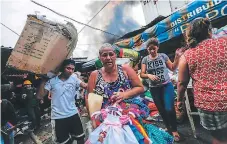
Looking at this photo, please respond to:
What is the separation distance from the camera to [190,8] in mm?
5520

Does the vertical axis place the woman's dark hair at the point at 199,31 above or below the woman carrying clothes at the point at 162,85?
above

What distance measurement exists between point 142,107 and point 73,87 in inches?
67.3

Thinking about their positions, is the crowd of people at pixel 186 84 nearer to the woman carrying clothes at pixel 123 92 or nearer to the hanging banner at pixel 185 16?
the woman carrying clothes at pixel 123 92

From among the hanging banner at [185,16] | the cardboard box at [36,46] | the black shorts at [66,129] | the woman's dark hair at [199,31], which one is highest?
the hanging banner at [185,16]

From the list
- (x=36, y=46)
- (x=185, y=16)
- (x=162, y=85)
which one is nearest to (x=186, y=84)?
(x=162, y=85)

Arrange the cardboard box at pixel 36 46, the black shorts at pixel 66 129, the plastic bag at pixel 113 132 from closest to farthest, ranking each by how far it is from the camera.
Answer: the plastic bag at pixel 113 132
the cardboard box at pixel 36 46
the black shorts at pixel 66 129

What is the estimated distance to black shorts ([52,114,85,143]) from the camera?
3.52 meters

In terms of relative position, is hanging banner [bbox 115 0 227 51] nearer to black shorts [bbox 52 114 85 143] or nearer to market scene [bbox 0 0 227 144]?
market scene [bbox 0 0 227 144]

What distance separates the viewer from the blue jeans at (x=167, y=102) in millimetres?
3844

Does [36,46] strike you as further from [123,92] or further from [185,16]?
[185,16]

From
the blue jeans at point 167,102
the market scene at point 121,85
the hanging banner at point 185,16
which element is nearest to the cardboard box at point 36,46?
the market scene at point 121,85

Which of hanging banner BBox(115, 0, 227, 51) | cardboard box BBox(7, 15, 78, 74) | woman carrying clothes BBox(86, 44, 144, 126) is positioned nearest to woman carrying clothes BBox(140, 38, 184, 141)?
woman carrying clothes BBox(86, 44, 144, 126)

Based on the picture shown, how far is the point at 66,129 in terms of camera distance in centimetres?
357

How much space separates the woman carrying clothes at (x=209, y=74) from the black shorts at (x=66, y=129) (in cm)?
211
